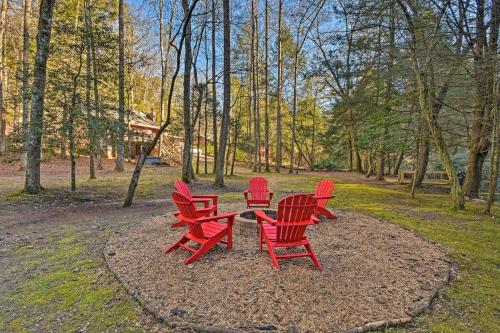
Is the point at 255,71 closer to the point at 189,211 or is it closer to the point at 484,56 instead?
the point at 484,56

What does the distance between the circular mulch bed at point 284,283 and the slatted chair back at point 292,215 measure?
344mm

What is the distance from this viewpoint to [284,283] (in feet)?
10.1

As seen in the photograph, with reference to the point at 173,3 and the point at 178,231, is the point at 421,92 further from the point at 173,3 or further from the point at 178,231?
the point at 173,3

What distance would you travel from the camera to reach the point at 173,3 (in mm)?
16047

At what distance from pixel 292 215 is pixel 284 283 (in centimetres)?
83

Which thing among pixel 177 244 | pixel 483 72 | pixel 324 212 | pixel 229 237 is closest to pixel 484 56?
pixel 483 72

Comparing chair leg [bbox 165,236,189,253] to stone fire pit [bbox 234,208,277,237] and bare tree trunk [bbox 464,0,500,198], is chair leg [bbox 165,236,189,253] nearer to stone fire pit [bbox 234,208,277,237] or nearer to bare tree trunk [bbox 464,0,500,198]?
stone fire pit [bbox 234,208,277,237]

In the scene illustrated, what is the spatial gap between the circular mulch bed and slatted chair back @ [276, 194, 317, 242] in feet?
1.13

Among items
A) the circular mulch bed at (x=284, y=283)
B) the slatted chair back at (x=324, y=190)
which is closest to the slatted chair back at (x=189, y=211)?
the circular mulch bed at (x=284, y=283)

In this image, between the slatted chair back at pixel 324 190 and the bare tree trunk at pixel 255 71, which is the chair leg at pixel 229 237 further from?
the bare tree trunk at pixel 255 71

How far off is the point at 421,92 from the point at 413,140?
3.66 meters

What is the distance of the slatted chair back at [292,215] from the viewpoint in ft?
11.7

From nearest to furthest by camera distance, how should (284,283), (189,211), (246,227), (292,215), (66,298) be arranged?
(66,298) < (284,283) < (292,215) < (189,211) < (246,227)

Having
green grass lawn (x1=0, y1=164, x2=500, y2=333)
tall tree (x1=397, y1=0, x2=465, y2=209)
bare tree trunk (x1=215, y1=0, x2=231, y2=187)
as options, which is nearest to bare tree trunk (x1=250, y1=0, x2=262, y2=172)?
bare tree trunk (x1=215, y1=0, x2=231, y2=187)
